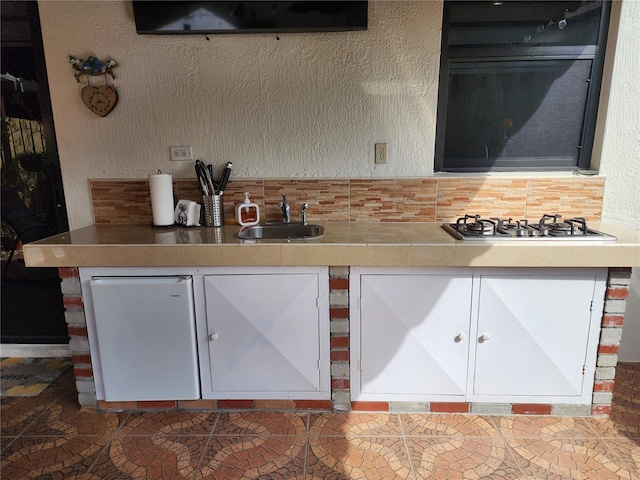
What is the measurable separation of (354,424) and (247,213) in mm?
1245

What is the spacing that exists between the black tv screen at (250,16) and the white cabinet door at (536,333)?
149 cm

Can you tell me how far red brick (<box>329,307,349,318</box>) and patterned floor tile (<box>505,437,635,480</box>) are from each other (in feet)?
3.02

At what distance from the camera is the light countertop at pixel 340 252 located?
1.67 metres

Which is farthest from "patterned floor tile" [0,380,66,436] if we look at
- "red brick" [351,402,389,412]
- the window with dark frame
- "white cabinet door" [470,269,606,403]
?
the window with dark frame

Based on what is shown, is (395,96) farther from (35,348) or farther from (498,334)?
(35,348)

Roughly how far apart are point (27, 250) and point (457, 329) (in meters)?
1.99

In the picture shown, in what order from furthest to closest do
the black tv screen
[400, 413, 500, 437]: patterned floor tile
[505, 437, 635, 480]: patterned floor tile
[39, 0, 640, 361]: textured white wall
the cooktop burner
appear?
[39, 0, 640, 361]: textured white wall → the black tv screen → [400, 413, 500, 437]: patterned floor tile → the cooktop burner → [505, 437, 635, 480]: patterned floor tile

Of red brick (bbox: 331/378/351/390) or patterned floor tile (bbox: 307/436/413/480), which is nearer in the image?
patterned floor tile (bbox: 307/436/413/480)

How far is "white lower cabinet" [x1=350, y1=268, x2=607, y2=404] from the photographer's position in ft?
5.82

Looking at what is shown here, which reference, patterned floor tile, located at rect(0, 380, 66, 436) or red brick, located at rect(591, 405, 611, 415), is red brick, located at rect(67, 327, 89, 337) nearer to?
patterned floor tile, located at rect(0, 380, 66, 436)

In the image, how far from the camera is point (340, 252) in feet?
5.68

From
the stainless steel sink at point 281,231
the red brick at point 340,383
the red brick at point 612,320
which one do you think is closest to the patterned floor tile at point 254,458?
the red brick at point 340,383

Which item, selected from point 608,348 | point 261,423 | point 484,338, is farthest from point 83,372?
point 608,348

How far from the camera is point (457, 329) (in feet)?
6.01
